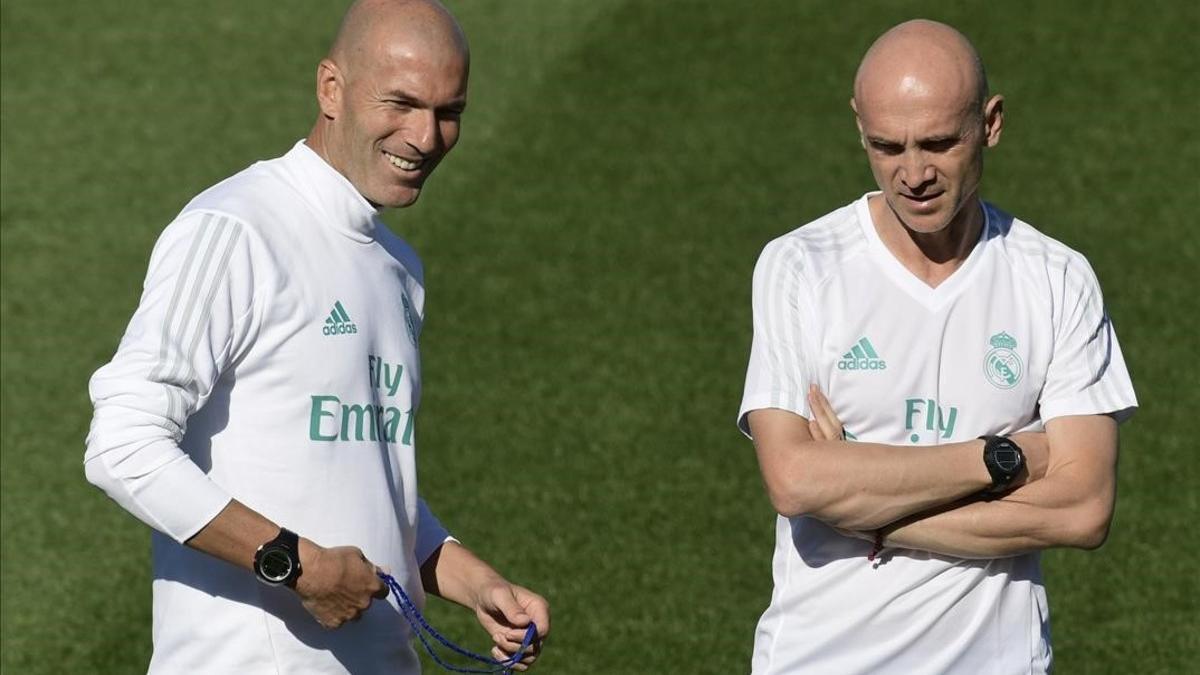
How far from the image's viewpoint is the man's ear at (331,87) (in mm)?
4059

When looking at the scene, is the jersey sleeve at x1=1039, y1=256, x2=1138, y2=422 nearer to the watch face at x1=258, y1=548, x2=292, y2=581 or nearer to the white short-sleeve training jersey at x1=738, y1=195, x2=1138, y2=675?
the white short-sleeve training jersey at x1=738, y1=195, x2=1138, y2=675

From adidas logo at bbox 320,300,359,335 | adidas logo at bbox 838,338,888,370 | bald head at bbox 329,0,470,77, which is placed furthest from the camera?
adidas logo at bbox 838,338,888,370

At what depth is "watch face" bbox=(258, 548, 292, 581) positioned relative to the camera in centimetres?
359

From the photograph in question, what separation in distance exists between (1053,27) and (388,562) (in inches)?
387

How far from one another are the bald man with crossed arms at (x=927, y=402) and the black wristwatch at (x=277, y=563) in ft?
3.62

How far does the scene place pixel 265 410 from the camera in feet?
12.5

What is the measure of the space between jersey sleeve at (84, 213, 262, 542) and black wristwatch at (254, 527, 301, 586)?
0.39 feet

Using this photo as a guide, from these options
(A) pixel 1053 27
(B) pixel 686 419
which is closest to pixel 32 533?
(B) pixel 686 419

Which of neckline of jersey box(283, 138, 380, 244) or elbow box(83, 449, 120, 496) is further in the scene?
neckline of jersey box(283, 138, 380, 244)

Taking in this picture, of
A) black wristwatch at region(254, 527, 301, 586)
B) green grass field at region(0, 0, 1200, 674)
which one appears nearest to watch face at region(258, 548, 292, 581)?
black wristwatch at region(254, 527, 301, 586)

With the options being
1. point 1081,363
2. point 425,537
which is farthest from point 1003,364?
point 425,537

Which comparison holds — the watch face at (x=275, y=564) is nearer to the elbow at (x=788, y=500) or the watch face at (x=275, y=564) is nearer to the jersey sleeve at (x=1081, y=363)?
the elbow at (x=788, y=500)

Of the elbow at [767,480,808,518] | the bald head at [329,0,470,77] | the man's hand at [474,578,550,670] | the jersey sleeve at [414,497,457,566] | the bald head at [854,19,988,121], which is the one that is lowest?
the man's hand at [474,578,550,670]

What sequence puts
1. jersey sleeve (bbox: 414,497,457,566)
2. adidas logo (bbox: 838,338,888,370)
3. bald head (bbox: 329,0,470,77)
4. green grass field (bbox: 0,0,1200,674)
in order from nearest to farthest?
bald head (bbox: 329,0,470,77) < adidas logo (bbox: 838,338,888,370) < jersey sleeve (bbox: 414,497,457,566) < green grass field (bbox: 0,0,1200,674)
